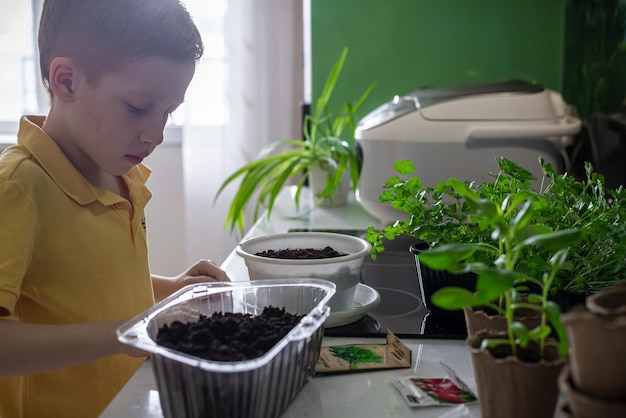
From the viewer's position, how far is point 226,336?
0.56 m

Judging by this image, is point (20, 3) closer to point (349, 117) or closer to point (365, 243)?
point (349, 117)

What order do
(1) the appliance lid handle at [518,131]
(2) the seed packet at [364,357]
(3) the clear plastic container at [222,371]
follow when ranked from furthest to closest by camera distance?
(1) the appliance lid handle at [518,131] → (2) the seed packet at [364,357] → (3) the clear plastic container at [222,371]

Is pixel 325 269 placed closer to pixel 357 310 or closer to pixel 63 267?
pixel 357 310

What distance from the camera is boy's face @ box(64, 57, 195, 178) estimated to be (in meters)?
0.83

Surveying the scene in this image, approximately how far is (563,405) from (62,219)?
628 millimetres

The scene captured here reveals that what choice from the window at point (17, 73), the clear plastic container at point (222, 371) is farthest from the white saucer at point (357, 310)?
the window at point (17, 73)

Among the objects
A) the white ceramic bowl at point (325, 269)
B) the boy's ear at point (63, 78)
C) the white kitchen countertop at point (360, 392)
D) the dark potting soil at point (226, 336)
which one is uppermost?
the boy's ear at point (63, 78)

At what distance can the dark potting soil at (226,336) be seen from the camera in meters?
0.53

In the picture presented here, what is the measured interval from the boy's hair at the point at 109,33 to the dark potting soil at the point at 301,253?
0.28m

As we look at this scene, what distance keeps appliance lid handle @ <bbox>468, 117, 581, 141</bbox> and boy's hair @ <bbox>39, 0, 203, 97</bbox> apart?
0.66 meters

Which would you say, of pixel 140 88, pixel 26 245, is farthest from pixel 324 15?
pixel 26 245

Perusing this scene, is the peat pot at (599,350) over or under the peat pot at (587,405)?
over

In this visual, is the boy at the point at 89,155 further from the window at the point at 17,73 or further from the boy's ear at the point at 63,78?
the window at the point at 17,73

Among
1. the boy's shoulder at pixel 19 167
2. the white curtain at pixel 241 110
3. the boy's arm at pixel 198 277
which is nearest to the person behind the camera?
the boy's shoulder at pixel 19 167
